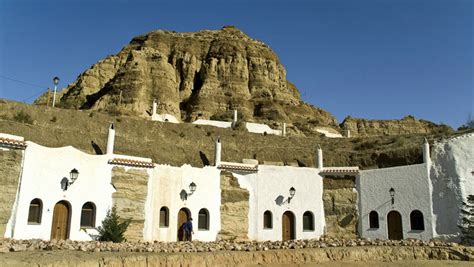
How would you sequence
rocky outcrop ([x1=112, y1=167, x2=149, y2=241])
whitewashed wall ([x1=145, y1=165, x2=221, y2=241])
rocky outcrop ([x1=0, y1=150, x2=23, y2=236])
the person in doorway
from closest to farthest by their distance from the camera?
rocky outcrop ([x1=0, y1=150, x2=23, y2=236])
rocky outcrop ([x1=112, y1=167, x2=149, y2=241])
whitewashed wall ([x1=145, y1=165, x2=221, y2=241])
the person in doorway

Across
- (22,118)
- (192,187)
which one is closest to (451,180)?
(192,187)

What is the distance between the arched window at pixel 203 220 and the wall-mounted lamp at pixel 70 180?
6.56m

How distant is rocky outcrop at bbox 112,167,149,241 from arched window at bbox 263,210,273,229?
6892 mm

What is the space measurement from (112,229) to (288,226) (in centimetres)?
996

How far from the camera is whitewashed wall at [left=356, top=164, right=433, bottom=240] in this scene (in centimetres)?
2189

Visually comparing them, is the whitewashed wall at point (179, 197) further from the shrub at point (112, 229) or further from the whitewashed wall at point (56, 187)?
the whitewashed wall at point (56, 187)

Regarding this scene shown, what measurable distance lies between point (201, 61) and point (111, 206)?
6050cm

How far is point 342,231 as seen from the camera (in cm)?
2373

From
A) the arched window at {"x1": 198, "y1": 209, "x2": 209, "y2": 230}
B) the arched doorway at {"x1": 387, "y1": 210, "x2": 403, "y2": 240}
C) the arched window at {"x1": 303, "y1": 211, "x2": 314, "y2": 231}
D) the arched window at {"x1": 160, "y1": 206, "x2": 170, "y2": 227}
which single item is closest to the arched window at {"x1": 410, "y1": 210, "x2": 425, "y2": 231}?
the arched doorway at {"x1": 387, "y1": 210, "x2": 403, "y2": 240}

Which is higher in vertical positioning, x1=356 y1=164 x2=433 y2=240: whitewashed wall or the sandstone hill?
the sandstone hill

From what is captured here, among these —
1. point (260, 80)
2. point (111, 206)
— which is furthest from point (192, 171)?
point (260, 80)

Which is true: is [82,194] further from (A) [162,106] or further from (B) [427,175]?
(A) [162,106]

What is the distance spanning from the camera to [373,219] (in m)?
23.5

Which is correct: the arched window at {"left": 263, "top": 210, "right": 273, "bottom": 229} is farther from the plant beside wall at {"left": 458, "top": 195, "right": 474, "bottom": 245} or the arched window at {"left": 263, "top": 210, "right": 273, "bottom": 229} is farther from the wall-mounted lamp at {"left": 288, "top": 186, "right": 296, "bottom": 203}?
the plant beside wall at {"left": 458, "top": 195, "right": 474, "bottom": 245}
